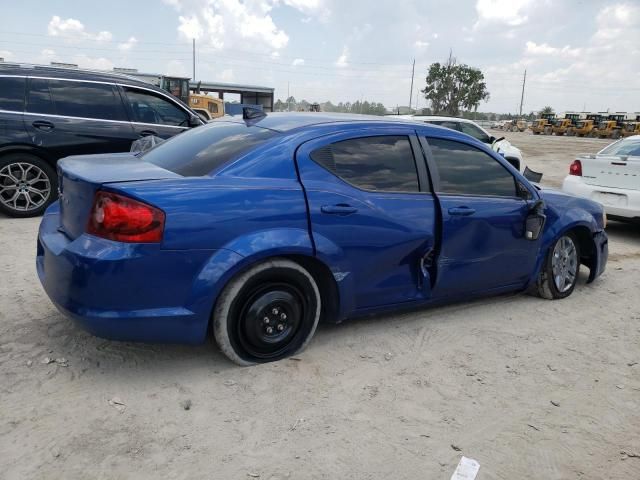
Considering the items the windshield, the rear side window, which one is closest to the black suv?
the rear side window

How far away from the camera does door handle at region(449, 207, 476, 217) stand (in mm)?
3771

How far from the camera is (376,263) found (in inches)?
136

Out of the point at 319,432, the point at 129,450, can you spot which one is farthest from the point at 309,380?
the point at 129,450

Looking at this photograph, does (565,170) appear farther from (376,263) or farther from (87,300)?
(87,300)

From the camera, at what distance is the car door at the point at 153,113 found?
7.41 m

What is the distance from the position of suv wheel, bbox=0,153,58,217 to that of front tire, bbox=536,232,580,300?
18.9 ft

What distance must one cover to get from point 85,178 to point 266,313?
4.06 feet

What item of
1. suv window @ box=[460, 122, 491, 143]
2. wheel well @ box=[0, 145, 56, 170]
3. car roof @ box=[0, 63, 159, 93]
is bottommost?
wheel well @ box=[0, 145, 56, 170]

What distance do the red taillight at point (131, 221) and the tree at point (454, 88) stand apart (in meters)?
67.2

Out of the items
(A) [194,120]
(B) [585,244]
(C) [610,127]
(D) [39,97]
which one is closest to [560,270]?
(B) [585,244]

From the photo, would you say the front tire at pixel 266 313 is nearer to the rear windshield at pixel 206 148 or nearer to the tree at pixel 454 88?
the rear windshield at pixel 206 148

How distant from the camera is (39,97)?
6746 millimetres

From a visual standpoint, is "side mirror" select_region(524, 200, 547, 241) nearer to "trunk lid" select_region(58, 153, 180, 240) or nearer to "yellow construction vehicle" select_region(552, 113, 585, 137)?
"trunk lid" select_region(58, 153, 180, 240)

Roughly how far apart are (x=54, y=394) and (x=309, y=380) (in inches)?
53.4
